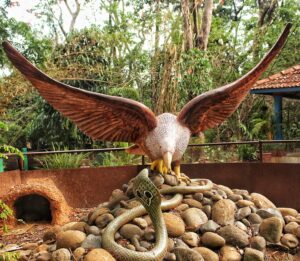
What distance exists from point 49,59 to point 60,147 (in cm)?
207

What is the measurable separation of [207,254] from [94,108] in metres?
1.59

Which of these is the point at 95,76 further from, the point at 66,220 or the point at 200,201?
the point at 200,201

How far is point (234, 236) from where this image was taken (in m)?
3.10

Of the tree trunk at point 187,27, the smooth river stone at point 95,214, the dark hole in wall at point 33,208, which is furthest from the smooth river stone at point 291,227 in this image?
the tree trunk at point 187,27

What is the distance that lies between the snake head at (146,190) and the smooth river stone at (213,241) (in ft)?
1.63

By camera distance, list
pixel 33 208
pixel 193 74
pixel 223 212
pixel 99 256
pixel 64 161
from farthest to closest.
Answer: pixel 193 74 → pixel 64 161 → pixel 33 208 → pixel 223 212 → pixel 99 256

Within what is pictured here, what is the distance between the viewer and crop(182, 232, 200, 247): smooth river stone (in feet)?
9.97

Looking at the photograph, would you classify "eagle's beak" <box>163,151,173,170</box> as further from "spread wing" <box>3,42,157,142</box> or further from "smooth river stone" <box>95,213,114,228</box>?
"smooth river stone" <box>95,213,114,228</box>

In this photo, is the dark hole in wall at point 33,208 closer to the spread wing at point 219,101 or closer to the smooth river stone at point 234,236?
the spread wing at point 219,101

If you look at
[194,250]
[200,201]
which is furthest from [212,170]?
[194,250]

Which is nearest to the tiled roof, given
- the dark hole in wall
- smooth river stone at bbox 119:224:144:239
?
the dark hole in wall

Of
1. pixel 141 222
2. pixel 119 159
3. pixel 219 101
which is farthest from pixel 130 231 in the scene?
pixel 119 159

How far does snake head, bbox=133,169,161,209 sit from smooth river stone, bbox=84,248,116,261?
16.3 inches

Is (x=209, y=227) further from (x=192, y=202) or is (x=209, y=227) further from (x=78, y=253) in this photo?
(x=78, y=253)
